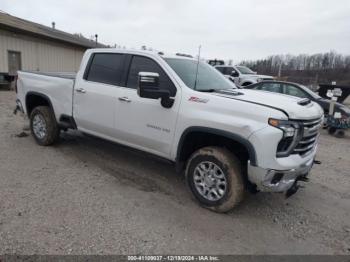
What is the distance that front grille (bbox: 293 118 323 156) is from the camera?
3.41 metres

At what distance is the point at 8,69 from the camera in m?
17.2

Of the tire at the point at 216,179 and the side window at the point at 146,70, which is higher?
the side window at the point at 146,70

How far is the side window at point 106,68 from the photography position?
4.71 meters

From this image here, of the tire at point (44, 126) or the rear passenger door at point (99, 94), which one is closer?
the rear passenger door at point (99, 94)

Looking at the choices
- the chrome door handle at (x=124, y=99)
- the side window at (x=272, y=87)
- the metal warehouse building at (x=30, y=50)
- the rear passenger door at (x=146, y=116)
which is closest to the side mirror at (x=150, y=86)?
the rear passenger door at (x=146, y=116)

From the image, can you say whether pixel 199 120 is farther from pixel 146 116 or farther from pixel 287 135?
pixel 287 135

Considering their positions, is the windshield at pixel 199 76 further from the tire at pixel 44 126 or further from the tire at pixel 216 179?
→ the tire at pixel 44 126

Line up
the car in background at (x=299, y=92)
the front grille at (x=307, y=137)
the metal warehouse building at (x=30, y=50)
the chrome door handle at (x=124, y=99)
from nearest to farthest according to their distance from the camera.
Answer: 1. the front grille at (x=307, y=137)
2. the chrome door handle at (x=124, y=99)
3. the car in background at (x=299, y=92)
4. the metal warehouse building at (x=30, y=50)

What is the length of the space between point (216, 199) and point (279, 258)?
1005mm

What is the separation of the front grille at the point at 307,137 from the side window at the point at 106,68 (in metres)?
2.75

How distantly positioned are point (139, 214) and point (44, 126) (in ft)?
10.8

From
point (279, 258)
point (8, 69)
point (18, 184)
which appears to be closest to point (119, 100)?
point (18, 184)

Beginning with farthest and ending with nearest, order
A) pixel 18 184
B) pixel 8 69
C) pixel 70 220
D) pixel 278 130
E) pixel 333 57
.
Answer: pixel 333 57
pixel 8 69
pixel 18 184
pixel 70 220
pixel 278 130

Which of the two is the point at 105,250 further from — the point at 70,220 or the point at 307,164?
the point at 307,164
